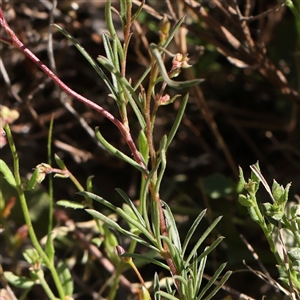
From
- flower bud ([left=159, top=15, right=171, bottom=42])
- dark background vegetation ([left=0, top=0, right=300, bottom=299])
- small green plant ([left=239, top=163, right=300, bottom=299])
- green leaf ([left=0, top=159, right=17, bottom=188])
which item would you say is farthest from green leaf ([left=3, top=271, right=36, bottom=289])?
flower bud ([left=159, top=15, right=171, bottom=42])

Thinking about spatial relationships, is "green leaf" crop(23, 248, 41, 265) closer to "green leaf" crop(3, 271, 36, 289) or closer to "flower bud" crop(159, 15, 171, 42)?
"green leaf" crop(3, 271, 36, 289)

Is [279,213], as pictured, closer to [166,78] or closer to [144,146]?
[144,146]

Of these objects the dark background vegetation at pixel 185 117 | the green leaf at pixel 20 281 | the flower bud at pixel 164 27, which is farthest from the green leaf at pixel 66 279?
Answer: the flower bud at pixel 164 27

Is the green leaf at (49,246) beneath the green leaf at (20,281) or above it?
above

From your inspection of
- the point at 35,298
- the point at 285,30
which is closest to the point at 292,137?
the point at 285,30

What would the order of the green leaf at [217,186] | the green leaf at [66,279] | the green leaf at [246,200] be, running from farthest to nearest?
the green leaf at [217,186] → the green leaf at [66,279] → the green leaf at [246,200]

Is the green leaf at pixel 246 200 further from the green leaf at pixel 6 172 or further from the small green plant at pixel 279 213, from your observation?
the green leaf at pixel 6 172
